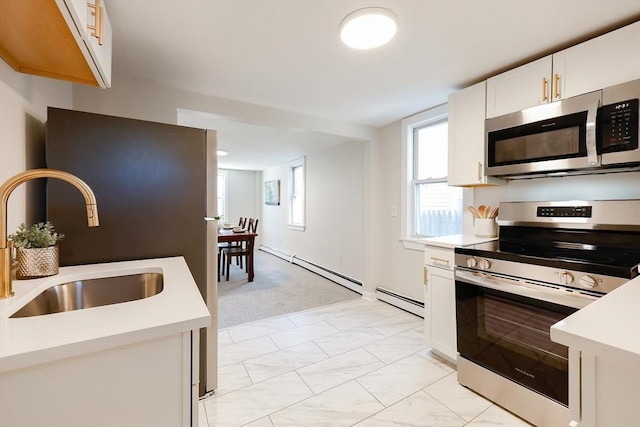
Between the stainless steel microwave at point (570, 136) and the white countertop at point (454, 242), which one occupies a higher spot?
the stainless steel microwave at point (570, 136)

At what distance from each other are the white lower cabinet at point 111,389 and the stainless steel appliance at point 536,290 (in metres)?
1.61

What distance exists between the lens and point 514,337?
1589mm

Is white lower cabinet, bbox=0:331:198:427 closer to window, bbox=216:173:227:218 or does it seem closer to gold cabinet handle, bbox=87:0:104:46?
gold cabinet handle, bbox=87:0:104:46

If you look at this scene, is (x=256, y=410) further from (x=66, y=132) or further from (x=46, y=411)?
(x=66, y=132)

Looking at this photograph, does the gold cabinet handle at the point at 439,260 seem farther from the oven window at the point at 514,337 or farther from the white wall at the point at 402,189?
the white wall at the point at 402,189

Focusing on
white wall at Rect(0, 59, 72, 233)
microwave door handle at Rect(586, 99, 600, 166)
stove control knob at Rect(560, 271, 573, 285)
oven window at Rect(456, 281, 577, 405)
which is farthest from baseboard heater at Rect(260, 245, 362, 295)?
white wall at Rect(0, 59, 72, 233)

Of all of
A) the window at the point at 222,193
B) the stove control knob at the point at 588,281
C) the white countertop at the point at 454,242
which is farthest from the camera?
the window at the point at 222,193

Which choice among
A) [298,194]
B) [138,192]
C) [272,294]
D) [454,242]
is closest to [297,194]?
[298,194]

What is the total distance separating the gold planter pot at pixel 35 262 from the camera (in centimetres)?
109

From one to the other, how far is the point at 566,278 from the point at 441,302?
85 centimetres

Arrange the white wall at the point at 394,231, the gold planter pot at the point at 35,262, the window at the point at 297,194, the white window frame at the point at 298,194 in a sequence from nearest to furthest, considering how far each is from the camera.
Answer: the gold planter pot at the point at 35,262
the white wall at the point at 394,231
the white window frame at the point at 298,194
the window at the point at 297,194

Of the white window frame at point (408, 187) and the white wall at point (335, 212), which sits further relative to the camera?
the white wall at point (335, 212)

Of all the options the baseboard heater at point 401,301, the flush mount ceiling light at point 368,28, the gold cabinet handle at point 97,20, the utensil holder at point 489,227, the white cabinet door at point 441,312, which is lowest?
the baseboard heater at point 401,301

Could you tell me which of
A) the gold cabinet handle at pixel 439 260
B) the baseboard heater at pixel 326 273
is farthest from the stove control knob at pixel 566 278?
the baseboard heater at pixel 326 273
